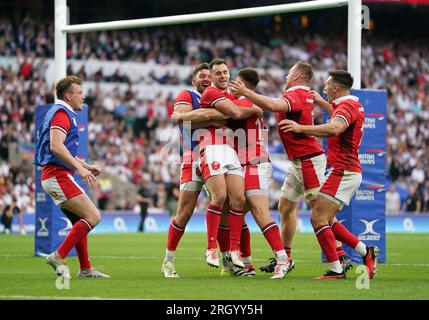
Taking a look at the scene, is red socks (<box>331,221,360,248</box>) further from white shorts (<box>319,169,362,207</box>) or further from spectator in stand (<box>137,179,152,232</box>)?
spectator in stand (<box>137,179,152,232</box>)

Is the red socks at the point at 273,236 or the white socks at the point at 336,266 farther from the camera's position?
the red socks at the point at 273,236

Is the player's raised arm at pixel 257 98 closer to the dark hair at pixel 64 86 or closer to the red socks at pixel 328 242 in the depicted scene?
the red socks at pixel 328 242

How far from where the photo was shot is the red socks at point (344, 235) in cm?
1062

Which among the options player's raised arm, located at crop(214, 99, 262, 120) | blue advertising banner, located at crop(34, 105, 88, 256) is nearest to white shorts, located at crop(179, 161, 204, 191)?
player's raised arm, located at crop(214, 99, 262, 120)

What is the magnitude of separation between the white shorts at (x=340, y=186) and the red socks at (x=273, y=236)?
26.2 inches

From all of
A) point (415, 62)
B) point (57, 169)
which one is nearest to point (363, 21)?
point (57, 169)

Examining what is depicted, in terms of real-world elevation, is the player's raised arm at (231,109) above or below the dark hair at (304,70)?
below

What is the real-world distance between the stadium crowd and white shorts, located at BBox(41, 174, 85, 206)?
14784mm

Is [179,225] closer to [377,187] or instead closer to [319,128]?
[319,128]

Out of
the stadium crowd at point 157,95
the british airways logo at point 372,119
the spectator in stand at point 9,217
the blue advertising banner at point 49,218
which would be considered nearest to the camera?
the british airways logo at point 372,119

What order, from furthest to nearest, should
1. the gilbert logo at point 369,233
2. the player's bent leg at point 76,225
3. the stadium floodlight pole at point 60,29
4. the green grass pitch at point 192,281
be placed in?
the stadium floodlight pole at point 60,29 → the gilbert logo at point 369,233 → the player's bent leg at point 76,225 → the green grass pitch at point 192,281

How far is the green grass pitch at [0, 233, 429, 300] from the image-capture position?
8.54 meters

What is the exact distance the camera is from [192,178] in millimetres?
10930

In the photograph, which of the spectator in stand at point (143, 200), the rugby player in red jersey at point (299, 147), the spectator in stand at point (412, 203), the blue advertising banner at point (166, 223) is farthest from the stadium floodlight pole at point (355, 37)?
the spectator in stand at point (412, 203)
